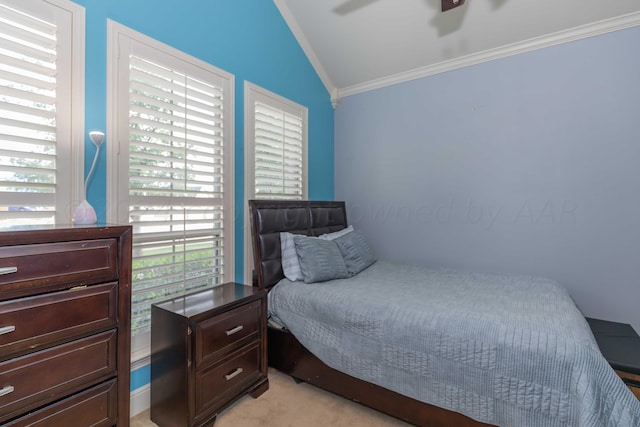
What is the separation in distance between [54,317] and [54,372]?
22cm

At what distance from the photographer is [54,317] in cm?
122

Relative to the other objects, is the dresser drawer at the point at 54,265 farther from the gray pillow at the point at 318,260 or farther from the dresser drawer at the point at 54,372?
the gray pillow at the point at 318,260

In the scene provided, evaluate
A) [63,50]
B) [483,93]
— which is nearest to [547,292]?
[483,93]

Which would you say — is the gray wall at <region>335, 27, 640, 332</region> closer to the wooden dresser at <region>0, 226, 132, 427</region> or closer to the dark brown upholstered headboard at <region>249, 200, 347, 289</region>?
the dark brown upholstered headboard at <region>249, 200, 347, 289</region>

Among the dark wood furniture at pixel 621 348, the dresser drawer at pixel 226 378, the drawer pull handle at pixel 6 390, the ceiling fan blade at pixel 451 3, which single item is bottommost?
the dresser drawer at pixel 226 378

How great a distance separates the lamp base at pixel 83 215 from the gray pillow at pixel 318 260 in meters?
1.35

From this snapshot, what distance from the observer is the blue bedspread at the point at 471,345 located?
1327mm

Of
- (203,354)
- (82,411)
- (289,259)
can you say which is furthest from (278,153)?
(82,411)

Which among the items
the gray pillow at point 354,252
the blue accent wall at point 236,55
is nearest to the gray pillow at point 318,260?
the gray pillow at point 354,252

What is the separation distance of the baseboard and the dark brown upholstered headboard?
93 centimetres

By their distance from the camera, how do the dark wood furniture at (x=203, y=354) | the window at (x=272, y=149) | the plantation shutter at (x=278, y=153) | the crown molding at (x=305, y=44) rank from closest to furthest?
the dark wood furniture at (x=203, y=354) → the window at (x=272, y=149) → the plantation shutter at (x=278, y=153) → the crown molding at (x=305, y=44)

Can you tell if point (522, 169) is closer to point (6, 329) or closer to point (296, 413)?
point (296, 413)

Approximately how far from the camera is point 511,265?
9.31 feet

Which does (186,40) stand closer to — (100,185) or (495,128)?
(100,185)
